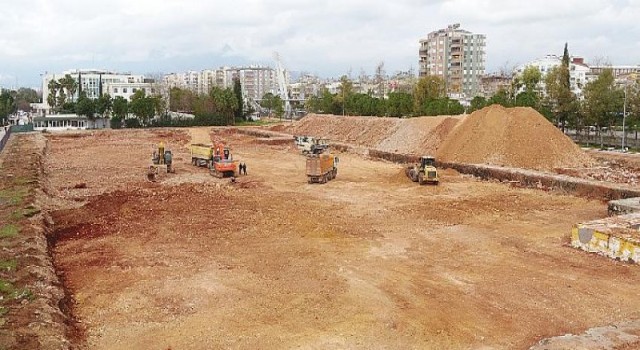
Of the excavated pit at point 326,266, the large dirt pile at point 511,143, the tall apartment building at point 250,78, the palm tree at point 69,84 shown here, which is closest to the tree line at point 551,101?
the large dirt pile at point 511,143

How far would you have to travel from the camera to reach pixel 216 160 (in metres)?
29.0

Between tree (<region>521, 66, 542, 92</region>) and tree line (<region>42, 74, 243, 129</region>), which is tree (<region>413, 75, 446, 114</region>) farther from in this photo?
tree line (<region>42, 74, 243, 129</region>)

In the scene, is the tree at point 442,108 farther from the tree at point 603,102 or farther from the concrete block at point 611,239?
the concrete block at point 611,239

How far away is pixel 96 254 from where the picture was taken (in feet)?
48.0

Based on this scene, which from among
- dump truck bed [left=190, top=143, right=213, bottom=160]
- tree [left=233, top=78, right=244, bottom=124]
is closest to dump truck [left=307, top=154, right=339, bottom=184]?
dump truck bed [left=190, top=143, right=213, bottom=160]

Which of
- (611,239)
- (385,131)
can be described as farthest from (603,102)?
(611,239)

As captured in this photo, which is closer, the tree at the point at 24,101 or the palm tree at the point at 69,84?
the palm tree at the point at 69,84

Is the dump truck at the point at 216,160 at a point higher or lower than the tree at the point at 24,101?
lower

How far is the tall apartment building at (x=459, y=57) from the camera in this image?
371 feet

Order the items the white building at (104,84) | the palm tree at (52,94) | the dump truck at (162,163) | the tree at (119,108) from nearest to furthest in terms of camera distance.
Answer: the dump truck at (162,163), the tree at (119,108), the palm tree at (52,94), the white building at (104,84)

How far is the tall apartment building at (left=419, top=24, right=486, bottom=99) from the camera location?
371 feet

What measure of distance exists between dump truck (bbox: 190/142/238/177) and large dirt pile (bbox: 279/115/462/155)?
45.2ft

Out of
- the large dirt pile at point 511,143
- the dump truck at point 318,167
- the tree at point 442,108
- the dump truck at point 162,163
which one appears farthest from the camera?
the tree at point 442,108

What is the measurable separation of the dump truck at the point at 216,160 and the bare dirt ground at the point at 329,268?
2523mm
